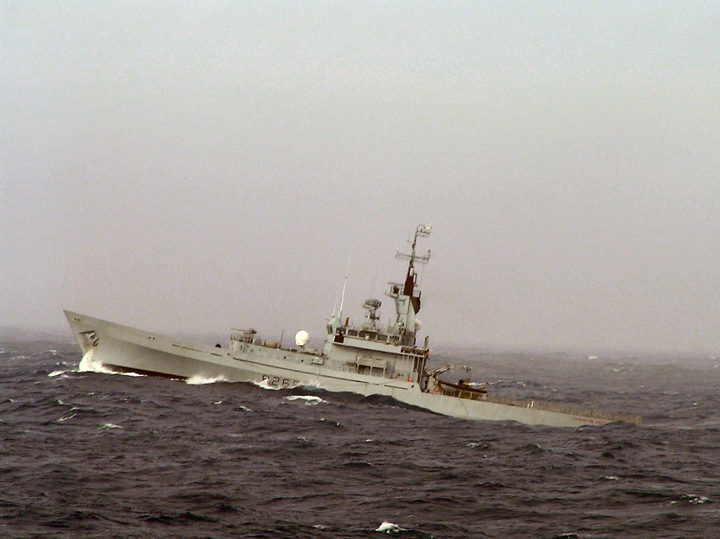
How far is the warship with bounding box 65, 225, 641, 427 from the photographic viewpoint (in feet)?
113

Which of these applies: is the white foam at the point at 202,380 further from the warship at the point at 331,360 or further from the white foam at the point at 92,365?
the white foam at the point at 92,365

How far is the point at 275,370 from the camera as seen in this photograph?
35.6 meters

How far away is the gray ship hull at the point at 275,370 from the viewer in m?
33.8

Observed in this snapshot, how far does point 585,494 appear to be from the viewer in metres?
19.7

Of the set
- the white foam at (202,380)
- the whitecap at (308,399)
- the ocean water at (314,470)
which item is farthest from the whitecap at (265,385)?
the white foam at (202,380)

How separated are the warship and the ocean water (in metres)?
0.96

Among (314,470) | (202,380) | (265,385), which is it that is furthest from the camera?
(202,380)

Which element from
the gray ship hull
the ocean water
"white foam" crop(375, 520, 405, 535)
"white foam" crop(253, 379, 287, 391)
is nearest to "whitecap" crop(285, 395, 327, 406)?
the ocean water

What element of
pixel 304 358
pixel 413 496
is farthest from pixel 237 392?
pixel 413 496

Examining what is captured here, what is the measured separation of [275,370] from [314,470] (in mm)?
15282

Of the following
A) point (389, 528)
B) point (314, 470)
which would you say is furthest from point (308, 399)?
point (389, 528)

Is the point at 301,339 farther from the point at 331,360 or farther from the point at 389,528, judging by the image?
the point at 389,528

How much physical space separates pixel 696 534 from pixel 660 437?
16.0m

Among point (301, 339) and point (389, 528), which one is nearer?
point (389, 528)
